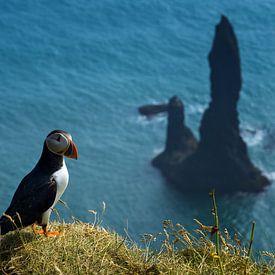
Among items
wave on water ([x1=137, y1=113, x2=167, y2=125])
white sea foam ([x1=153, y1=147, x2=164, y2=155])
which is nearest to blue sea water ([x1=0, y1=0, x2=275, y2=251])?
wave on water ([x1=137, y1=113, x2=167, y2=125])

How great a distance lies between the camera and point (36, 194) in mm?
9922

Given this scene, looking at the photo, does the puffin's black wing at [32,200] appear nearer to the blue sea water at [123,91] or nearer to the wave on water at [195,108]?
the blue sea water at [123,91]

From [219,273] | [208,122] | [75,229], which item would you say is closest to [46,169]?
[75,229]

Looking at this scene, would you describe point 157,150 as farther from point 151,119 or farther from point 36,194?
point 36,194

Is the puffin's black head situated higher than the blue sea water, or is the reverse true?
the puffin's black head

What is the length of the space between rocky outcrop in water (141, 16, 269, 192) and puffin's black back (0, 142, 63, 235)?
75.7 metres

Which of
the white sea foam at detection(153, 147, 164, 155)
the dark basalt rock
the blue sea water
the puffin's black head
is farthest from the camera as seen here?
the white sea foam at detection(153, 147, 164, 155)

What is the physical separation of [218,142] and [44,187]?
80.4 metres

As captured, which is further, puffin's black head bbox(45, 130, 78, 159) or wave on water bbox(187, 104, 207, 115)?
wave on water bbox(187, 104, 207, 115)

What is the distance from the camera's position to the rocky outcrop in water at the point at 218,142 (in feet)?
286

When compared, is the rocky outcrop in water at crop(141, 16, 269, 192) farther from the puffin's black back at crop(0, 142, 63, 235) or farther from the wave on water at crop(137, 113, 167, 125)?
the puffin's black back at crop(0, 142, 63, 235)

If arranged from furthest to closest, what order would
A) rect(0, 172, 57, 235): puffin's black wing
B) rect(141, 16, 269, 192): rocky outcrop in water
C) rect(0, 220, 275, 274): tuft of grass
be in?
rect(141, 16, 269, 192): rocky outcrop in water
rect(0, 172, 57, 235): puffin's black wing
rect(0, 220, 275, 274): tuft of grass

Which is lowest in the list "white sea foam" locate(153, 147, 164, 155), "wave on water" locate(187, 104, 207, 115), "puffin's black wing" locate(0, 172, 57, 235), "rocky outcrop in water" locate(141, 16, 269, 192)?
"white sea foam" locate(153, 147, 164, 155)

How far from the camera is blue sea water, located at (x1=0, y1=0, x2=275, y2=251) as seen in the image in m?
90.4
